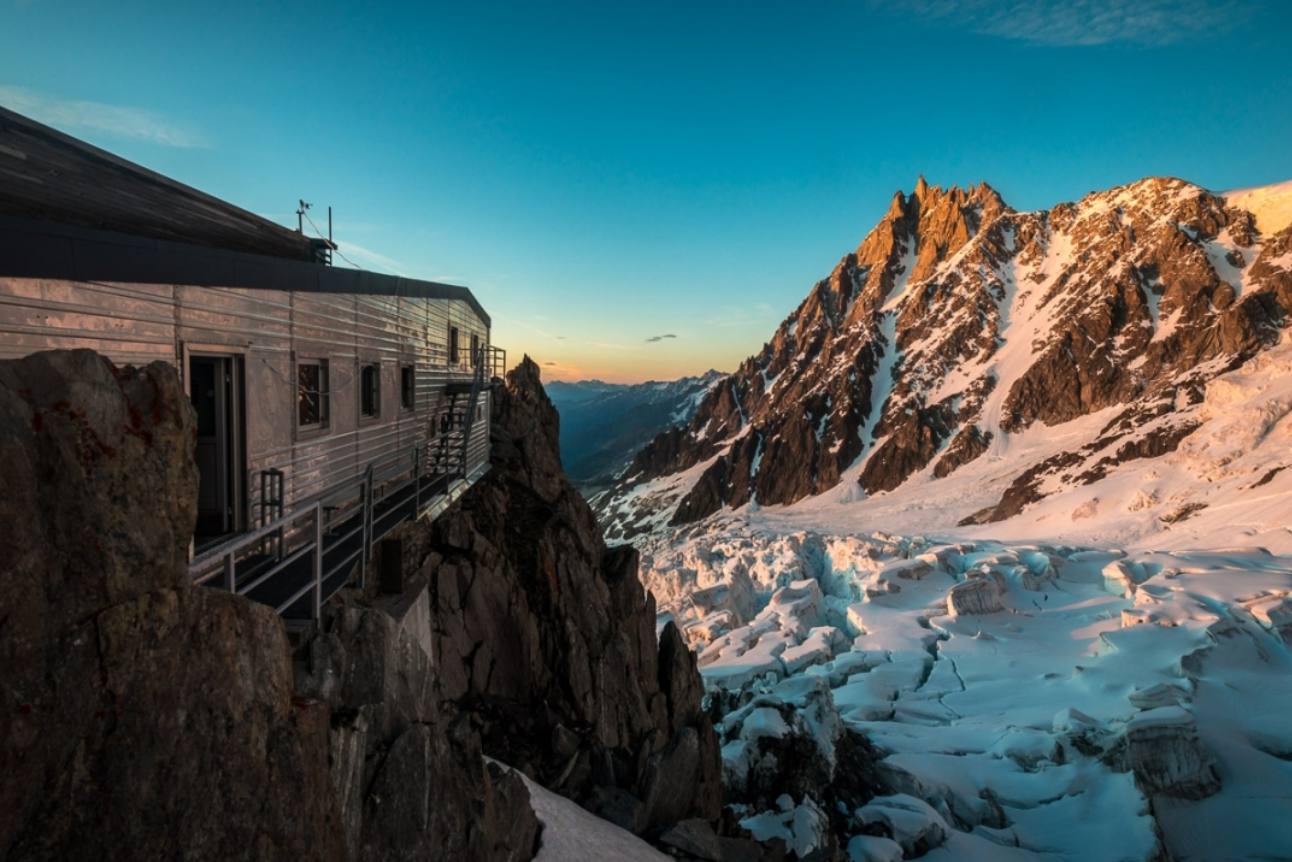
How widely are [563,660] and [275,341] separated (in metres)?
8.63

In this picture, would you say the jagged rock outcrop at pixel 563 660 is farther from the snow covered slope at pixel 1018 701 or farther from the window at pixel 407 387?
the snow covered slope at pixel 1018 701

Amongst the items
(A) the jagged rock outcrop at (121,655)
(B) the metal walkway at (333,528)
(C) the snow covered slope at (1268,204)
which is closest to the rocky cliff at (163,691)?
(A) the jagged rock outcrop at (121,655)

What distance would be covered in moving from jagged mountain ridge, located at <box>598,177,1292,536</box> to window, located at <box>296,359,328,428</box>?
64550mm

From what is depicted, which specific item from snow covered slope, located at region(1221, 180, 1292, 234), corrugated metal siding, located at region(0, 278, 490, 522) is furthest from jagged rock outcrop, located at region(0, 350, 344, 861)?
snow covered slope, located at region(1221, 180, 1292, 234)

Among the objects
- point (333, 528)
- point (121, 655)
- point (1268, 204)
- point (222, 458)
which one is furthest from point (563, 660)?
point (1268, 204)

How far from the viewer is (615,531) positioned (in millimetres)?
86250

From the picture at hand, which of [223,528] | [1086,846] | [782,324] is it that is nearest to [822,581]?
[1086,846]

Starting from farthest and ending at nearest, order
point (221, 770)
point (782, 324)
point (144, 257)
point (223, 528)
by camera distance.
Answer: point (782, 324) → point (223, 528) → point (144, 257) → point (221, 770)

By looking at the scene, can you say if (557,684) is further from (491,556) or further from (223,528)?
(223,528)

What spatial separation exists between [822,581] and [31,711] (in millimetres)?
40225

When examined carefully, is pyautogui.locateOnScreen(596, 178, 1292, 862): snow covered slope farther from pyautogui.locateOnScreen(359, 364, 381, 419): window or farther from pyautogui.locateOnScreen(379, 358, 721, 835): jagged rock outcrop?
pyautogui.locateOnScreen(359, 364, 381, 419): window

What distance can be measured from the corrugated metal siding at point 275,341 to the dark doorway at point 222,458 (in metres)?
0.13

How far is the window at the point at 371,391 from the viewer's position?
1125cm

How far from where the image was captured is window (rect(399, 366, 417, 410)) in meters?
13.1
